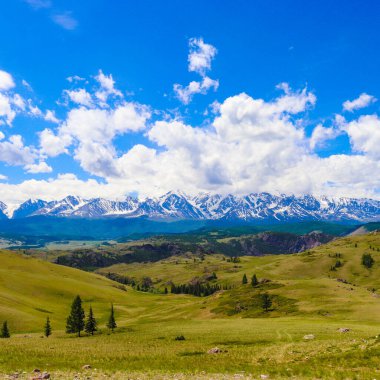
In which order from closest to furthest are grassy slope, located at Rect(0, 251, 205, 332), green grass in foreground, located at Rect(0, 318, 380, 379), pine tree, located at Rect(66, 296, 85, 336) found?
1. green grass in foreground, located at Rect(0, 318, 380, 379)
2. pine tree, located at Rect(66, 296, 85, 336)
3. grassy slope, located at Rect(0, 251, 205, 332)

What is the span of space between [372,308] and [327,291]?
30.9m

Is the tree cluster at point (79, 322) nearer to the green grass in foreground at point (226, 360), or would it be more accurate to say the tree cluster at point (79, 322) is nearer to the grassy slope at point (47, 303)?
the grassy slope at point (47, 303)

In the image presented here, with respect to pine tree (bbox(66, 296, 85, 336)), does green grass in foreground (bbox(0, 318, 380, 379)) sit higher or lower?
higher

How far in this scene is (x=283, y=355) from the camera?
34.6m

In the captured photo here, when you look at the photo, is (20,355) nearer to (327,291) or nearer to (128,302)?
(327,291)

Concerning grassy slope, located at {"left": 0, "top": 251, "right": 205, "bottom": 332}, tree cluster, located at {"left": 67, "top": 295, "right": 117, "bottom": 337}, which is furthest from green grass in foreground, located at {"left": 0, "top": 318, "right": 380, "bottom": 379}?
grassy slope, located at {"left": 0, "top": 251, "right": 205, "bottom": 332}

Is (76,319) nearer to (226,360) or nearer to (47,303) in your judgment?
(226,360)

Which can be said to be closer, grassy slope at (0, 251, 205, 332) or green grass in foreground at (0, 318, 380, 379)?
green grass in foreground at (0, 318, 380, 379)

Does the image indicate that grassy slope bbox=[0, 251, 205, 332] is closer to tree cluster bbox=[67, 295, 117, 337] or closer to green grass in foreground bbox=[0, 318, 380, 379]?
tree cluster bbox=[67, 295, 117, 337]

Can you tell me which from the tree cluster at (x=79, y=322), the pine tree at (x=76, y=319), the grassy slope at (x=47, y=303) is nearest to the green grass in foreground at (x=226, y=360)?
the tree cluster at (x=79, y=322)

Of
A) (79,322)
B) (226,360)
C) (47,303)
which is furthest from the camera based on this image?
(47,303)

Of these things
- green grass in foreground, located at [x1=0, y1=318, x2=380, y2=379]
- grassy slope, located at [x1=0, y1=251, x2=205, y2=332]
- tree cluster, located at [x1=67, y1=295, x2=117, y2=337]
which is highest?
green grass in foreground, located at [x1=0, y1=318, x2=380, y2=379]

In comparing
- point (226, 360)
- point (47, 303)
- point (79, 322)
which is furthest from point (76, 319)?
point (47, 303)

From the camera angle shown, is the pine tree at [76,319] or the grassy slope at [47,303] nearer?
the pine tree at [76,319]
